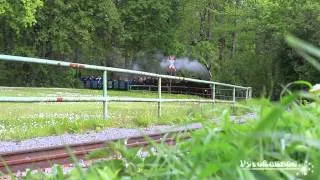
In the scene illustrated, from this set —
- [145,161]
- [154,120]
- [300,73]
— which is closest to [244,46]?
[300,73]

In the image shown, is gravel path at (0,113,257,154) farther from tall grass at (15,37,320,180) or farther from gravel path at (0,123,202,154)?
tall grass at (15,37,320,180)

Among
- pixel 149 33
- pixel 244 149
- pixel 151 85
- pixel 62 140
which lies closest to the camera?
pixel 244 149

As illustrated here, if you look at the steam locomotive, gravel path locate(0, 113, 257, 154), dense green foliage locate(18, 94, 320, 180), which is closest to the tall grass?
dense green foliage locate(18, 94, 320, 180)

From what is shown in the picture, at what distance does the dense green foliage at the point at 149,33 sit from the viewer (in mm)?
41547

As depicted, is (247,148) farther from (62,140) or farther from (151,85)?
(151,85)

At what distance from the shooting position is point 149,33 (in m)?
59.2

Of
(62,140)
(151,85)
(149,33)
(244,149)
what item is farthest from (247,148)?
(149,33)

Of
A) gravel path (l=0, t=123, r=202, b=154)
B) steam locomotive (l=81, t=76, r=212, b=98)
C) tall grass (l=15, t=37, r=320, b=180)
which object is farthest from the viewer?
steam locomotive (l=81, t=76, r=212, b=98)

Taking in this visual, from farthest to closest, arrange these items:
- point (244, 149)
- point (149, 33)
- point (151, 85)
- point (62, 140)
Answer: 1. point (149, 33)
2. point (151, 85)
3. point (62, 140)
4. point (244, 149)

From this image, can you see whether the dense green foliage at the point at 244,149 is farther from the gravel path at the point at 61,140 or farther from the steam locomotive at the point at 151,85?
the steam locomotive at the point at 151,85

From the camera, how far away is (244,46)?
52.3 metres

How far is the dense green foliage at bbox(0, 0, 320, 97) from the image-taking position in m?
41.5

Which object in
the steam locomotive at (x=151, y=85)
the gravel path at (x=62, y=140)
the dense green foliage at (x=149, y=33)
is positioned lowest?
the gravel path at (x=62, y=140)

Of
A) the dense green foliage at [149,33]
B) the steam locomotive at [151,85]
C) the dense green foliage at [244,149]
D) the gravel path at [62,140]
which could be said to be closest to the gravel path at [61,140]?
the gravel path at [62,140]
